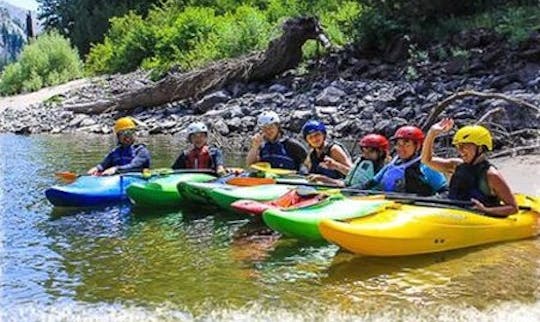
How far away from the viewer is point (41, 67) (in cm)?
3228

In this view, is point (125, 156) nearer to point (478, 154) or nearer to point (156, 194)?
point (156, 194)

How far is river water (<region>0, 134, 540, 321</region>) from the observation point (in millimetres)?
5090

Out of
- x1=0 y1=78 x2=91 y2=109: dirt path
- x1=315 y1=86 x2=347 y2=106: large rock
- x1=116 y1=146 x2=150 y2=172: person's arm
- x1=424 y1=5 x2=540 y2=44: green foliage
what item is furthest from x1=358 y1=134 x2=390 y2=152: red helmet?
x1=0 y1=78 x2=91 y2=109: dirt path

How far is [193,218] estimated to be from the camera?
859cm

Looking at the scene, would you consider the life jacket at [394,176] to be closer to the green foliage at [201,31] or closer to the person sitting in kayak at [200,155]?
the person sitting in kayak at [200,155]

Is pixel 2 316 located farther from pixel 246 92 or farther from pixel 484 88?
pixel 246 92

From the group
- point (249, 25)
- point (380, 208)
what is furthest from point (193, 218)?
point (249, 25)

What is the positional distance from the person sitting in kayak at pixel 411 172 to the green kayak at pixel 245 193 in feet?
4.11

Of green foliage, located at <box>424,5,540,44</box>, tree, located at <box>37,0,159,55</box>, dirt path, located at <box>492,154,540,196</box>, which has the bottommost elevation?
dirt path, located at <box>492,154,540,196</box>

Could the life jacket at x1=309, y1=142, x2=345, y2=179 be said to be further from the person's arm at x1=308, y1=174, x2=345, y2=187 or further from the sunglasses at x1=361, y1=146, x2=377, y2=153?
the sunglasses at x1=361, y1=146, x2=377, y2=153

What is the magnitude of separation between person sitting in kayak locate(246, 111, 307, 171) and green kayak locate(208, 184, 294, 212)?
50.8 inches

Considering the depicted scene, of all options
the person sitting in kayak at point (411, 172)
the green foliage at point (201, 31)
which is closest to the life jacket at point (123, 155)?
the person sitting in kayak at point (411, 172)

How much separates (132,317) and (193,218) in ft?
11.7

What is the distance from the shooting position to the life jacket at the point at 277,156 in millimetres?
9672
